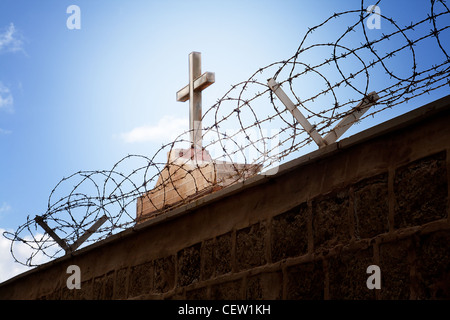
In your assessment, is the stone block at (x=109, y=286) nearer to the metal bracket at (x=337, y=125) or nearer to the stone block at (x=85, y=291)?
the stone block at (x=85, y=291)

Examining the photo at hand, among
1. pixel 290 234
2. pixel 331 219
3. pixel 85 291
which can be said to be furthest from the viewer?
pixel 85 291

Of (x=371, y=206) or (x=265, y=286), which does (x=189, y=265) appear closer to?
(x=265, y=286)

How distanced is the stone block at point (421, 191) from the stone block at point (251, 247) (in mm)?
994

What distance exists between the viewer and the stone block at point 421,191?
283 centimetres

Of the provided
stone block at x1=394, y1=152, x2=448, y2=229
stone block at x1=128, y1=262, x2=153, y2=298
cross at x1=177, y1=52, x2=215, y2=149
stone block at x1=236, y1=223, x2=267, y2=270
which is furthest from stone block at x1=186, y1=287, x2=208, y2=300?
cross at x1=177, y1=52, x2=215, y2=149

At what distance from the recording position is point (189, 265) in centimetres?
433

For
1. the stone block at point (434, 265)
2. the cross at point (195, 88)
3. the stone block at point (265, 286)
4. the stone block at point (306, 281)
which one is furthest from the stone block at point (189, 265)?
the cross at point (195, 88)

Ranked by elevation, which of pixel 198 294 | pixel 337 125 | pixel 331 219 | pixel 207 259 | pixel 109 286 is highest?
pixel 337 125

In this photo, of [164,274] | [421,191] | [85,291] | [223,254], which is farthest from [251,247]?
[85,291]

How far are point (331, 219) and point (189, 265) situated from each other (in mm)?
1312
